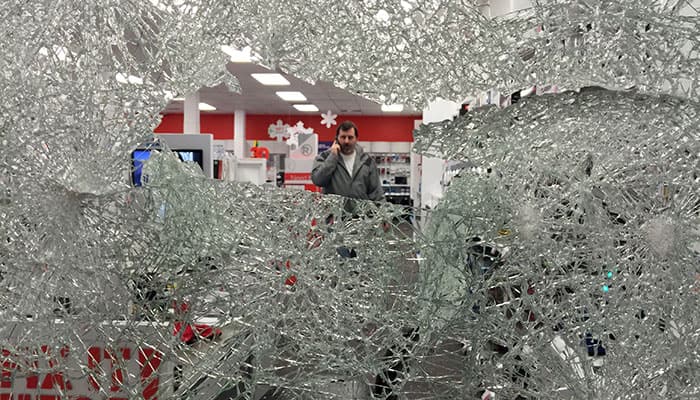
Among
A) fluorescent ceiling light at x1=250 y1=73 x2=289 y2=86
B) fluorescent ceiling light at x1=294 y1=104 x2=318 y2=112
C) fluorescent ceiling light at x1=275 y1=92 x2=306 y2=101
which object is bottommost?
fluorescent ceiling light at x1=294 y1=104 x2=318 y2=112

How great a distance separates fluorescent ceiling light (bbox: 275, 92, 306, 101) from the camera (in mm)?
9027

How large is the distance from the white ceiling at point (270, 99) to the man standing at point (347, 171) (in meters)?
4.11

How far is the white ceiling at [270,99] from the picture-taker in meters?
7.80

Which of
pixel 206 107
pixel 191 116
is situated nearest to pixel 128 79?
pixel 191 116

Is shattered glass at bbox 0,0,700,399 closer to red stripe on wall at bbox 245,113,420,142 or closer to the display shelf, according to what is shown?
the display shelf

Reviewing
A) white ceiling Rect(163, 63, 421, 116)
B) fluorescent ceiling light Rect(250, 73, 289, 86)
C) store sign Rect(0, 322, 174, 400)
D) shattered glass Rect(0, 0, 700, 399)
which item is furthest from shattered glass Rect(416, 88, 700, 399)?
fluorescent ceiling light Rect(250, 73, 289, 86)

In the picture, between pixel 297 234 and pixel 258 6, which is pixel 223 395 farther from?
pixel 258 6

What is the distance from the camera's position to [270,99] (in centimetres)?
979

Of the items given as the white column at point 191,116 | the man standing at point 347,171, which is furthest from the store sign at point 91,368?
the white column at point 191,116

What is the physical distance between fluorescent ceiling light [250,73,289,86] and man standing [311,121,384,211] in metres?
4.59

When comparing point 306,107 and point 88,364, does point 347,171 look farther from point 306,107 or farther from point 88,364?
point 306,107

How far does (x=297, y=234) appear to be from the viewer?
72 centimetres

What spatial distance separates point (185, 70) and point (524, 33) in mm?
428

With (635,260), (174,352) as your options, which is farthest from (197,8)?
(635,260)
